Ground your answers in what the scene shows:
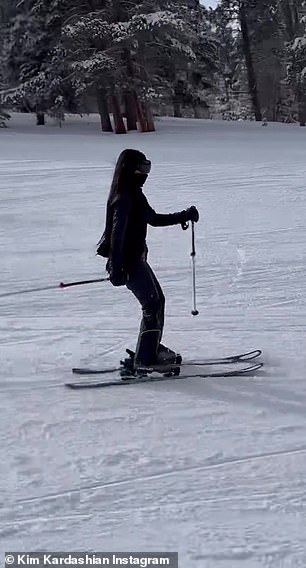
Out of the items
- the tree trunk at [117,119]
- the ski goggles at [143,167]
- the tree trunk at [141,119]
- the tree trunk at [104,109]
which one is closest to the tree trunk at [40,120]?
the tree trunk at [104,109]

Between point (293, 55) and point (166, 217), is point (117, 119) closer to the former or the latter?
point (293, 55)

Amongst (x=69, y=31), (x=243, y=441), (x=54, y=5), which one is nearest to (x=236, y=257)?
(x=243, y=441)

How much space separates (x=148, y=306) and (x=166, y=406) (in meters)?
0.85

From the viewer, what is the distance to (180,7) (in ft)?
105

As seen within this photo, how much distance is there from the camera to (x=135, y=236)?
5.52 metres

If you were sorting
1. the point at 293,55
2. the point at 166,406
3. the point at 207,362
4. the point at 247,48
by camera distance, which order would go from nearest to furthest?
the point at 166,406 < the point at 207,362 < the point at 293,55 < the point at 247,48

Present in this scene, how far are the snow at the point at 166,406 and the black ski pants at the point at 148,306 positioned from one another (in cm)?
29

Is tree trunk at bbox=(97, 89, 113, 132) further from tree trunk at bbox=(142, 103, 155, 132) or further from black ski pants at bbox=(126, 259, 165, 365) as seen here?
black ski pants at bbox=(126, 259, 165, 365)

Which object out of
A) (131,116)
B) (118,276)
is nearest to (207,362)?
(118,276)

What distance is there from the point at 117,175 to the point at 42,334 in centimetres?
258

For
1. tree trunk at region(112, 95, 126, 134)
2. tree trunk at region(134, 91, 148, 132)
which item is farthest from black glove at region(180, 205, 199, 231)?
tree trunk at region(112, 95, 126, 134)

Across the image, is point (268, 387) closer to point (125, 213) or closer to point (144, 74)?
point (125, 213)

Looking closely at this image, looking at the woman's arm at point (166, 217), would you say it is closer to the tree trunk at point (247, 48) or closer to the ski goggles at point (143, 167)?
the ski goggles at point (143, 167)

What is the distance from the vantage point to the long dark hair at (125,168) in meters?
5.39
